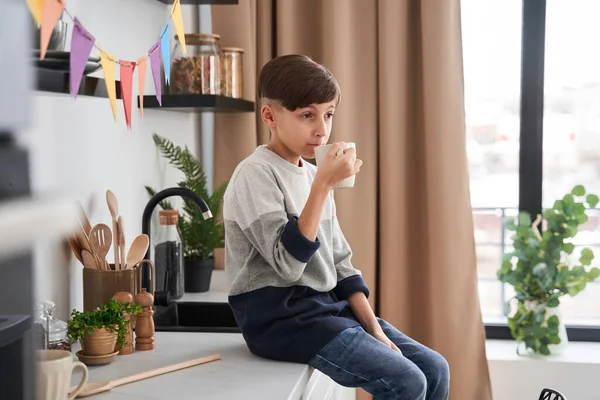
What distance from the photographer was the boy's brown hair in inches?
59.5

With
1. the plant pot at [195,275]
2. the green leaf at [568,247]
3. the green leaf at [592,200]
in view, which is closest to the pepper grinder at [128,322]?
the plant pot at [195,275]

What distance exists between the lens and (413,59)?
2654 mm

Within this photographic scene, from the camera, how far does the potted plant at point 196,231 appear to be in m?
2.30

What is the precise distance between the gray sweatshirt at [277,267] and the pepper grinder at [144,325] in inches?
7.1

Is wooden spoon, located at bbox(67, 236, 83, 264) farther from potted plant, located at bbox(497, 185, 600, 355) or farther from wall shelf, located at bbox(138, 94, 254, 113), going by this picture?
potted plant, located at bbox(497, 185, 600, 355)

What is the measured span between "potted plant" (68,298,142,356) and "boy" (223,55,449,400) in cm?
24

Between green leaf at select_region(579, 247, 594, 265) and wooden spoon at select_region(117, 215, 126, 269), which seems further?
green leaf at select_region(579, 247, 594, 265)

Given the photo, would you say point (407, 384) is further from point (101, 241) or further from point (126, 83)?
point (126, 83)

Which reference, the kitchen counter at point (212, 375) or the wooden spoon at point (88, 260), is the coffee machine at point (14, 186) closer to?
the kitchen counter at point (212, 375)

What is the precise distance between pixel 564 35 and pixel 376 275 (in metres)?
1.38

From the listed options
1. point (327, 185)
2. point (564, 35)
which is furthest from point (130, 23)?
point (564, 35)

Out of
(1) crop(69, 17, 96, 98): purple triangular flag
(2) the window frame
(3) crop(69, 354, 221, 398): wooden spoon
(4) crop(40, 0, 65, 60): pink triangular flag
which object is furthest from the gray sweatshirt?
(2) the window frame

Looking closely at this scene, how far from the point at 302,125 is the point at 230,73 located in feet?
3.12

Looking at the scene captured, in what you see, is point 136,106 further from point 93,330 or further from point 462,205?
point 462,205
